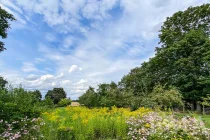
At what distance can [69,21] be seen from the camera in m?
8.75

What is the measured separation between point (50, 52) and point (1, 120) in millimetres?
4149

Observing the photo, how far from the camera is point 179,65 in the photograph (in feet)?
56.8

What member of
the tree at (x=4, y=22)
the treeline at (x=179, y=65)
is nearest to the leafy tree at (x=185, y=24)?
the treeline at (x=179, y=65)

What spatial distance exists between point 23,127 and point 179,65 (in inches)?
605

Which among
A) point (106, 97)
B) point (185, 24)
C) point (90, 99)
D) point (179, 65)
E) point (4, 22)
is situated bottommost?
point (90, 99)

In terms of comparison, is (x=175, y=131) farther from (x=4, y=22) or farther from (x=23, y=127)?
(x=4, y=22)

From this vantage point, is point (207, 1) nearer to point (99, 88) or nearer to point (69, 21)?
point (99, 88)

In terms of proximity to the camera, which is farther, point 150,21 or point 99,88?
point 99,88

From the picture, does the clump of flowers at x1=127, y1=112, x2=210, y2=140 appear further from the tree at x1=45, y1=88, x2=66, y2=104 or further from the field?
the tree at x1=45, y1=88, x2=66, y2=104

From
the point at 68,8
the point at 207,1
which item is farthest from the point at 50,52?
the point at 207,1

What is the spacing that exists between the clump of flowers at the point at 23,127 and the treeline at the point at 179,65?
986cm

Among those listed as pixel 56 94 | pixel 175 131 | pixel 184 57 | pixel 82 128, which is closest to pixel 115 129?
pixel 82 128

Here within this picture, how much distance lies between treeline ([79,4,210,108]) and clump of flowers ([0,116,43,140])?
9.86m

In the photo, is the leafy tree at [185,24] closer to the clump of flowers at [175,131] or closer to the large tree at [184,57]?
the large tree at [184,57]
